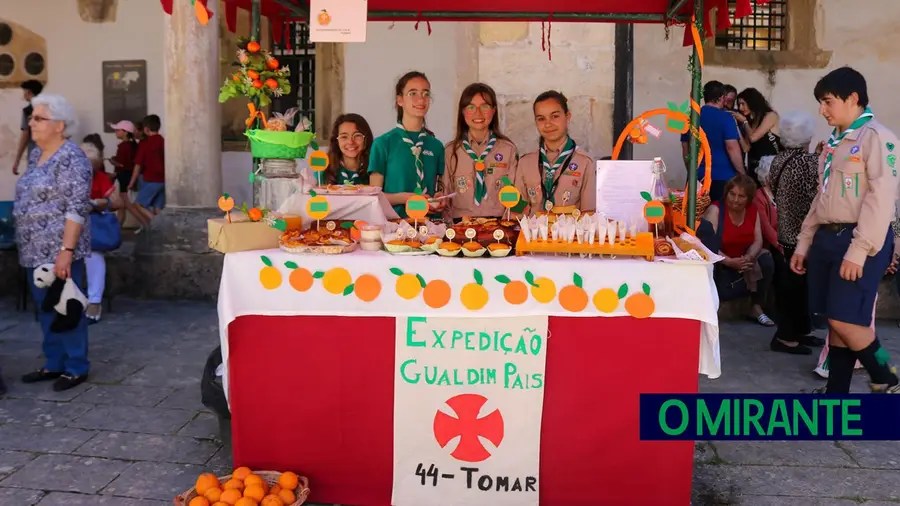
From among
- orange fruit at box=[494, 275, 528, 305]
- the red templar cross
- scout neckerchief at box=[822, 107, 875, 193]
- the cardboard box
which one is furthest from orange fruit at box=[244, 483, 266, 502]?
scout neckerchief at box=[822, 107, 875, 193]

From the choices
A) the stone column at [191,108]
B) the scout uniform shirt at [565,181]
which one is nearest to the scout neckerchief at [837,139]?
the scout uniform shirt at [565,181]

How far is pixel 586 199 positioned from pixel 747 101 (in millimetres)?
3557

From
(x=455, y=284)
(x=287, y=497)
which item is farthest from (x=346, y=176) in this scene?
(x=287, y=497)

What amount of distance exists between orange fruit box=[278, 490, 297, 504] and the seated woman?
4.01 m

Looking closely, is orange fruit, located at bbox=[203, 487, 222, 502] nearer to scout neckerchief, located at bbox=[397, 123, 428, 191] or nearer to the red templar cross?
the red templar cross

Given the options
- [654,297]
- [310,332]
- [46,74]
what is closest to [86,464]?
[310,332]

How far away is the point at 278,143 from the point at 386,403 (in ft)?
3.89

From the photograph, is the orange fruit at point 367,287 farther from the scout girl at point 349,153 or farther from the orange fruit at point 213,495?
the scout girl at point 349,153

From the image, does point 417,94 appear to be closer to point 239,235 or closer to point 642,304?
point 239,235

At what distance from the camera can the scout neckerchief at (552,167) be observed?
410 cm

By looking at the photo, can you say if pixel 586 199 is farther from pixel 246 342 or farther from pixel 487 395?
pixel 246 342

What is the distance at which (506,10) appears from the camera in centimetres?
411

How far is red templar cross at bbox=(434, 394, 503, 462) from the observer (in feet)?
9.52

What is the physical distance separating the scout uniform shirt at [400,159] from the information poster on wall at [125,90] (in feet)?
20.6
